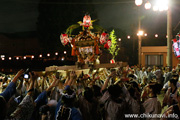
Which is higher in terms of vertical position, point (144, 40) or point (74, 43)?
point (144, 40)

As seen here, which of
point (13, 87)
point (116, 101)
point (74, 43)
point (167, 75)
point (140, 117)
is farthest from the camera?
point (74, 43)

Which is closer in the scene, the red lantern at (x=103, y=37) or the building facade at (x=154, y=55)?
the red lantern at (x=103, y=37)

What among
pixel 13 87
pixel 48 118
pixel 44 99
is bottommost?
pixel 48 118

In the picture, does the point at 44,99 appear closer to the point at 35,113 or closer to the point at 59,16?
the point at 35,113

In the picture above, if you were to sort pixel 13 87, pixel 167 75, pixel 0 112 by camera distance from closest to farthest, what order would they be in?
pixel 0 112 → pixel 13 87 → pixel 167 75

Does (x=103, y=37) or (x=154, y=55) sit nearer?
(x=103, y=37)

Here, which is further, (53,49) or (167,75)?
(53,49)

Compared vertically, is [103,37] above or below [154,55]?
above

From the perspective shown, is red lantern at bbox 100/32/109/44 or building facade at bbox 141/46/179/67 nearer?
red lantern at bbox 100/32/109/44

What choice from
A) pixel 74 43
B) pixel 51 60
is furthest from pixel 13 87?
pixel 51 60

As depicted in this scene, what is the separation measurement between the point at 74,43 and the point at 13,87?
1449cm

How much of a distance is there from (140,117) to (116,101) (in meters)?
0.76

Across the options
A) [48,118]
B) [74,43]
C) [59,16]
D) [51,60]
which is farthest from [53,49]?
[48,118]

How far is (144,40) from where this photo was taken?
34031 mm
